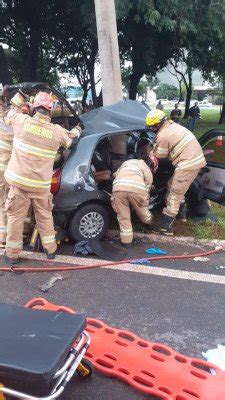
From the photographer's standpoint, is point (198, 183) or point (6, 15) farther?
point (6, 15)

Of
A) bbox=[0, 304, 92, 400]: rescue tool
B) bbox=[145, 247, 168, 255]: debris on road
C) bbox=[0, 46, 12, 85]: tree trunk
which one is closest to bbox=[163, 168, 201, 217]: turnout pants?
bbox=[145, 247, 168, 255]: debris on road

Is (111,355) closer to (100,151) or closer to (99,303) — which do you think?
(99,303)

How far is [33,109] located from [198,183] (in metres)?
2.48

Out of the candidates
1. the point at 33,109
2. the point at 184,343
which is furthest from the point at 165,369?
the point at 33,109

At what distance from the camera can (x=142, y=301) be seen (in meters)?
3.56

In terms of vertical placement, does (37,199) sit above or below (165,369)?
above

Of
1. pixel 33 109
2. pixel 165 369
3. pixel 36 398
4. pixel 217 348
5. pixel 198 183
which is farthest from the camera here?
pixel 198 183

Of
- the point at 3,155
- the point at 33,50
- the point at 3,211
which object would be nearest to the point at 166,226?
the point at 3,211

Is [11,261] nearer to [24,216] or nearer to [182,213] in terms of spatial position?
[24,216]

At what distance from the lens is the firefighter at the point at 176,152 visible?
4828mm

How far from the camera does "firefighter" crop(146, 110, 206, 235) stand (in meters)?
4.83

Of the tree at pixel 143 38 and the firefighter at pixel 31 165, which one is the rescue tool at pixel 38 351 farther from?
the tree at pixel 143 38

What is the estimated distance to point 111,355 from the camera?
8.84 feet

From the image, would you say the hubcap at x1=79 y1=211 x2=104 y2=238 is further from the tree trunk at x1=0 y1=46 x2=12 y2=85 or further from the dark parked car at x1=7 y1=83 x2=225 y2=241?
the tree trunk at x1=0 y1=46 x2=12 y2=85
